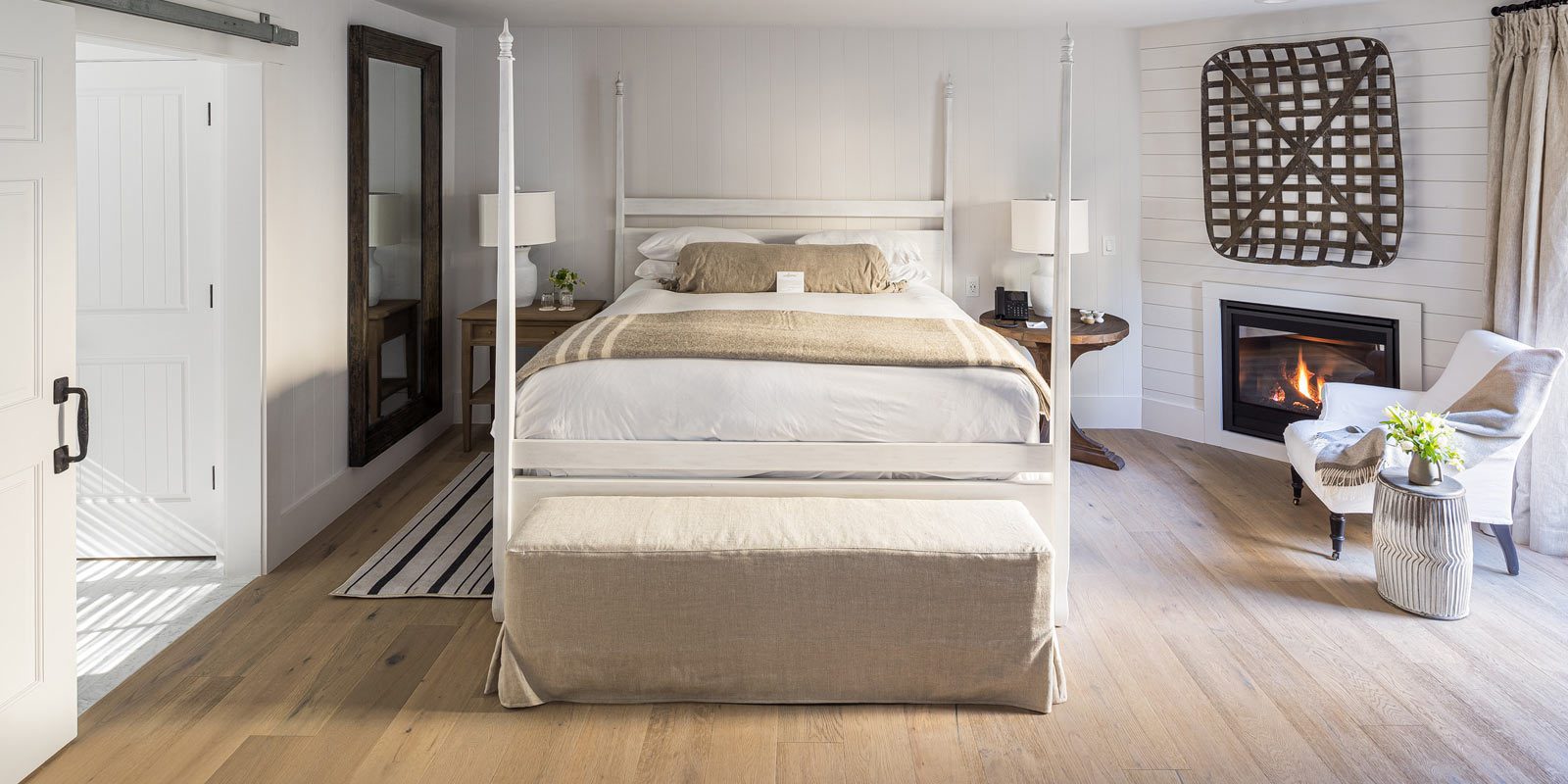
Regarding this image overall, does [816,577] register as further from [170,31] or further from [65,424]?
[170,31]

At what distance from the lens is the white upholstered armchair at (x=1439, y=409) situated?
3.64 m

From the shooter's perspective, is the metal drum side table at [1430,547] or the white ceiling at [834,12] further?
the white ceiling at [834,12]

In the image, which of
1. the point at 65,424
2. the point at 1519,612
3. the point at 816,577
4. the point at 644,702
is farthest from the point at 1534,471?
the point at 65,424

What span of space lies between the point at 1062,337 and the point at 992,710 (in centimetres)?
110

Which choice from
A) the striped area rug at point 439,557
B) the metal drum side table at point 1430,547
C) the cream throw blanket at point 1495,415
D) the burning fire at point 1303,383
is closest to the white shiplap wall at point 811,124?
the burning fire at point 1303,383

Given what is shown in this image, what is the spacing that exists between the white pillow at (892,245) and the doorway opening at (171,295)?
2.69 meters

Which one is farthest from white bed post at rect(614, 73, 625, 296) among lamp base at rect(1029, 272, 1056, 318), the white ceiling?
lamp base at rect(1029, 272, 1056, 318)

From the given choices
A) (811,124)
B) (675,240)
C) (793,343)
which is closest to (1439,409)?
(793,343)

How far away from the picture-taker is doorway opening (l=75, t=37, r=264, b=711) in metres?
3.52

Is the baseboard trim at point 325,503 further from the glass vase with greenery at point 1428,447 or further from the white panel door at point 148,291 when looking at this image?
the glass vase with greenery at point 1428,447

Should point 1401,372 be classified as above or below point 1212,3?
below

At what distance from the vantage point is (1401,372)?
15.4 feet

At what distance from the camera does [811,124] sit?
5648 millimetres

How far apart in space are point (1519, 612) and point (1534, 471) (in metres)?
0.85
